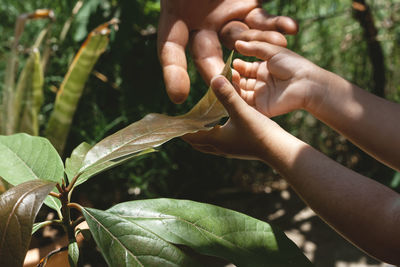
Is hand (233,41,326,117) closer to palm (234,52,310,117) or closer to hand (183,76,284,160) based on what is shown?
palm (234,52,310,117)

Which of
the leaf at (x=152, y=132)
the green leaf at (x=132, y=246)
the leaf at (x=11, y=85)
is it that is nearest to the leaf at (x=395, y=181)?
the leaf at (x=152, y=132)

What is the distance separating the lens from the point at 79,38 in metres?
1.53

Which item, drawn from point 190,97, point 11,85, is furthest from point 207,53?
point 11,85

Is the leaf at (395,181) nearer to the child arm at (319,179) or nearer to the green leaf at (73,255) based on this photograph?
the child arm at (319,179)

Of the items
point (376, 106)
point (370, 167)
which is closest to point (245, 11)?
point (376, 106)

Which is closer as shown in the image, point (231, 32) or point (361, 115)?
point (361, 115)

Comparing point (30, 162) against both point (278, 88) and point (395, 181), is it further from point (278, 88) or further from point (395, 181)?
point (395, 181)

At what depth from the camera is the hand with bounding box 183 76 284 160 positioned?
735 millimetres

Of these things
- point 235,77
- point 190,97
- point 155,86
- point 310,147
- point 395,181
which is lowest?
point 395,181

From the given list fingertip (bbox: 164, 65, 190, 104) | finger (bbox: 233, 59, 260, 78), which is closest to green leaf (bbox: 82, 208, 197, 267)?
fingertip (bbox: 164, 65, 190, 104)

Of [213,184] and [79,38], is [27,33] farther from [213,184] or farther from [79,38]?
[213,184]

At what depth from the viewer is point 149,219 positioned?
2.32 feet

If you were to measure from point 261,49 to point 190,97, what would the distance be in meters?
0.76

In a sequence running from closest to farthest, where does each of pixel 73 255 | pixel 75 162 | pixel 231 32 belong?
pixel 73 255
pixel 75 162
pixel 231 32
